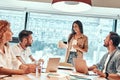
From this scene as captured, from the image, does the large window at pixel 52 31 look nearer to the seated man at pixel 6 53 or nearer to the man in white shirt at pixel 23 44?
the man in white shirt at pixel 23 44

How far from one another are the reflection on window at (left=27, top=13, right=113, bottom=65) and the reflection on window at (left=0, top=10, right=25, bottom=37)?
7.7 inches

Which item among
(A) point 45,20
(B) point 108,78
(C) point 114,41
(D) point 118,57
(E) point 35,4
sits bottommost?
(B) point 108,78

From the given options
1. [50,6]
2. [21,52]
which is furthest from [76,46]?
[50,6]

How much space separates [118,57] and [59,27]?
245 centimetres

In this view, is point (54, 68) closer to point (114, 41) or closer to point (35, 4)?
point (114, 41)

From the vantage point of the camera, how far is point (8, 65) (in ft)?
9.32

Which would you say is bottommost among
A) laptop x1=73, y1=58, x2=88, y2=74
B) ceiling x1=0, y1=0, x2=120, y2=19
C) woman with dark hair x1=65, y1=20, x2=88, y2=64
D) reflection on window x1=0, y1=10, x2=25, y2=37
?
laptop x1=73, y1=58, x2=88, y2=74

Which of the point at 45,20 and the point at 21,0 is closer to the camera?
the point at 21,0

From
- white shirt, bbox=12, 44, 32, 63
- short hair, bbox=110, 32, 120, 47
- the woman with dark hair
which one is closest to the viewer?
short hair, bbox=110, 32, 120, 47

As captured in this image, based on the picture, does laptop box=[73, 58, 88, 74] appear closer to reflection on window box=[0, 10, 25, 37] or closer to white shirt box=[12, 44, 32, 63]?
white shirt box=[12, 44, 32, 63]

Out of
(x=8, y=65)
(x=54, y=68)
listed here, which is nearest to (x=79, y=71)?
(x=54, y=68)

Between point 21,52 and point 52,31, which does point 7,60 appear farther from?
point 52,31

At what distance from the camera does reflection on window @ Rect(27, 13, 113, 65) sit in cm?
523

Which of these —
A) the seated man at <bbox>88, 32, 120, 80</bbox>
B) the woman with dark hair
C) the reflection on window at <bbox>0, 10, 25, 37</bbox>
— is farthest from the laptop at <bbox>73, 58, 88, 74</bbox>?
the reflection on window at <bbox>0, 10, 25, 37</bbox>
